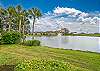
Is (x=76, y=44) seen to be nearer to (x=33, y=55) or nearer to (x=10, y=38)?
(x=10, y=38)

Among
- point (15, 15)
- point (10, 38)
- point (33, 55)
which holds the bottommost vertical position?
point (33, 55)

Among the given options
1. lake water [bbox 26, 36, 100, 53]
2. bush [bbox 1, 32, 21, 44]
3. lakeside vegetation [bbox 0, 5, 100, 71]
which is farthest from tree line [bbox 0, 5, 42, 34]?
bush [bbox 1, 32, 21, 44]

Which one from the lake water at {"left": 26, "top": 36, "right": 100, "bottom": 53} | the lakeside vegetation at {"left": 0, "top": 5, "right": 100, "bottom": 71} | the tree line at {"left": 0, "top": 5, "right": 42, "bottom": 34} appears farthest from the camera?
the tree line at {"left": 0, "top": 5, "right": 42, "bottom": 34}

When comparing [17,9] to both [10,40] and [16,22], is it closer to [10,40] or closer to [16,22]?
[16,22]

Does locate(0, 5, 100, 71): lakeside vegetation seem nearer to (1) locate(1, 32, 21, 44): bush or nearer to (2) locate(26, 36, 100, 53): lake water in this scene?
(1) locate(1, 32, 21, 44): bush

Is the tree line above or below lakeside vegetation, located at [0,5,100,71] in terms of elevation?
above

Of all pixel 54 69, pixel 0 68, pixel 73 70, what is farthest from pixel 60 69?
pixel 0 68

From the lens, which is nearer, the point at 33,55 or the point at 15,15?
the point at 33,55

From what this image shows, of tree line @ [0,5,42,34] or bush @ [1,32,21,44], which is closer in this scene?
bush @ [1,32,21,44]

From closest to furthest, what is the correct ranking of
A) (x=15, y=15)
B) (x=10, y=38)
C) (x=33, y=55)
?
(x=33, y=55), (x=10, y=38), (x=15, y=15)

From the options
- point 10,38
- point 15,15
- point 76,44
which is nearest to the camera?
point 10,38

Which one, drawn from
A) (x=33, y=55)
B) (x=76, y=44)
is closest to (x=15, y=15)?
(x=76, y=44)

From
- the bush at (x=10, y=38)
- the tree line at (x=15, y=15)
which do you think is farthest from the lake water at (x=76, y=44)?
the tree line at (x=15, y=15)

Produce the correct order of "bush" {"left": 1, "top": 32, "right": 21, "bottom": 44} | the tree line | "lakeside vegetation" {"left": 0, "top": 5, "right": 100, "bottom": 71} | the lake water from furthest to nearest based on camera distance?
1. the tree line
2. "bush" {"left": 1, "top": 32, "right": 21, "bottom": 44}
3. the lake water
4. "lakeside vegetation" {"left": 0, "top": 5, "right": 100, "bottom": 71}
